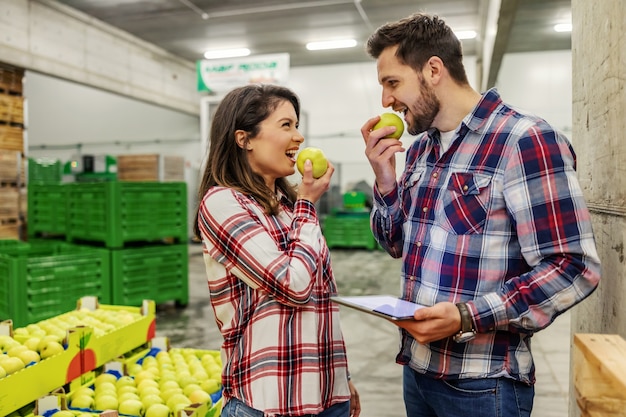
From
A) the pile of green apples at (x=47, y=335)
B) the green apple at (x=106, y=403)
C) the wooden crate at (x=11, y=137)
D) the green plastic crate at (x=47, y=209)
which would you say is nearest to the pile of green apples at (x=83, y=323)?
the pile of green apples at (x=47, y=335)

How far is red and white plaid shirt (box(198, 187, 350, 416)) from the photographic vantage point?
1.47 m

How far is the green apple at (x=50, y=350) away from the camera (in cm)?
270

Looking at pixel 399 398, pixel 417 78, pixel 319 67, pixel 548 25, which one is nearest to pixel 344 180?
pixel 319 67

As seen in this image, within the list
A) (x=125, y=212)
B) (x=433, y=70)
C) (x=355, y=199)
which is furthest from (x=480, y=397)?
(x=355, y=199)

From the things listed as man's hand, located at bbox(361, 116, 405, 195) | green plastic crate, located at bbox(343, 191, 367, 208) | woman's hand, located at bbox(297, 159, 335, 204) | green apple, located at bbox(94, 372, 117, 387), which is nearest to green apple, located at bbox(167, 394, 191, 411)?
green apple, located at bbox(94, 372, 117, 387)

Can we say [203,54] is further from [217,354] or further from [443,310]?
[443,310]

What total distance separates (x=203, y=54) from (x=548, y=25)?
302 inches

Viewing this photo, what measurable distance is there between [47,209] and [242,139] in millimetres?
5909

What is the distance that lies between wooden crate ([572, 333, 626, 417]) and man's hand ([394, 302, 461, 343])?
39 centimetres

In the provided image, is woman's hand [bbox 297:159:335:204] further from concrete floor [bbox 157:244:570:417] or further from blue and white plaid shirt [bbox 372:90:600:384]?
concrete floor [bbox 157:244:570:417]

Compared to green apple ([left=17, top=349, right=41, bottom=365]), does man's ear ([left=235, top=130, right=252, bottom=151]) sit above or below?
above

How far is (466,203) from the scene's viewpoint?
1.42 meters

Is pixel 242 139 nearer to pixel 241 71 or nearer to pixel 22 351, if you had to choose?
pixel 22 351

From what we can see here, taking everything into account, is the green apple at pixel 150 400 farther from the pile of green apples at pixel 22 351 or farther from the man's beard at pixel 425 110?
the man's beard at pixel 425 110
